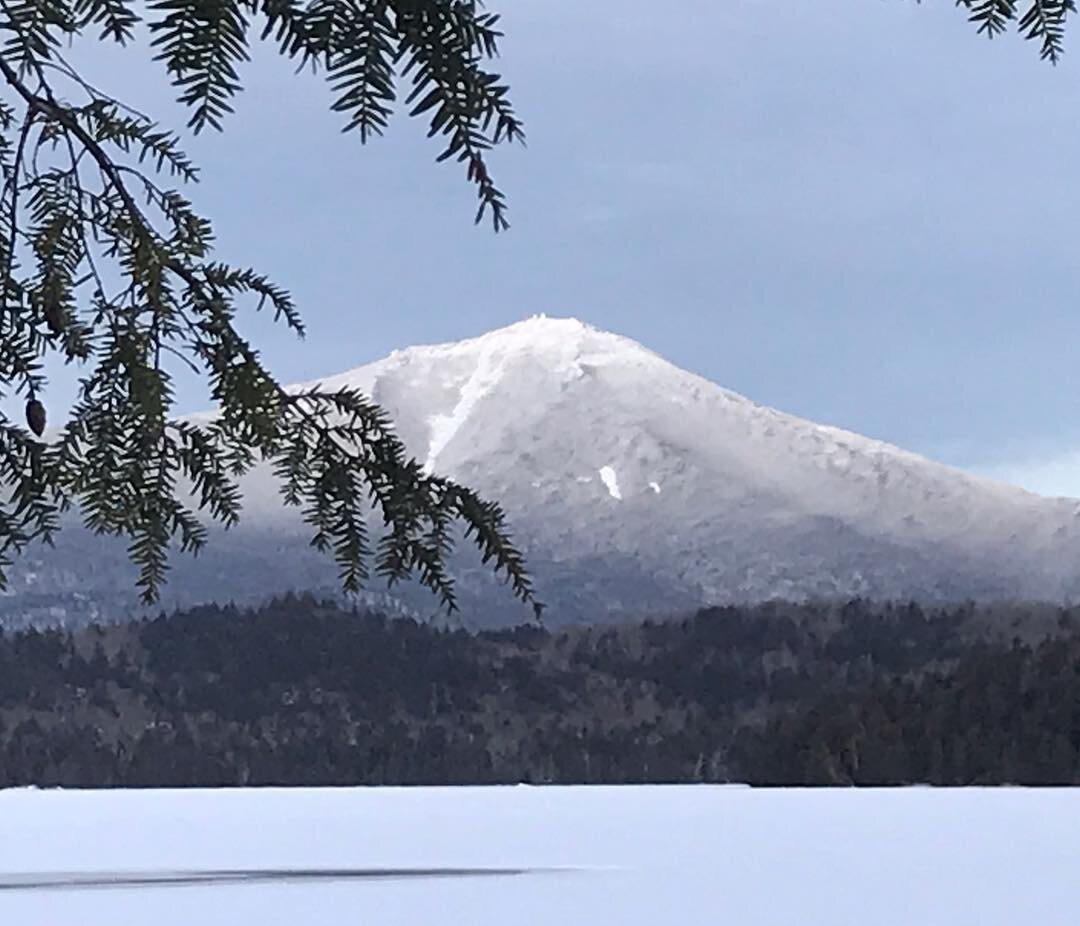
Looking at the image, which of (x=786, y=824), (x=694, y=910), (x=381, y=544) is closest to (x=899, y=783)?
(x=786, y=824)

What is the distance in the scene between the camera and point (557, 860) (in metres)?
52.0

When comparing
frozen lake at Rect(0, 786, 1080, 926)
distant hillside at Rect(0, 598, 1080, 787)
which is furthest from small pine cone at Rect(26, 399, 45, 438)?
distant hillside at Rect(0, 598, 1080, 787)

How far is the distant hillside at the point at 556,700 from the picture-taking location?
89625 millimetres

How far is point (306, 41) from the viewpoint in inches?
87.4

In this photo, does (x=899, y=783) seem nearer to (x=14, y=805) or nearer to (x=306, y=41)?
(x=14, y=805)

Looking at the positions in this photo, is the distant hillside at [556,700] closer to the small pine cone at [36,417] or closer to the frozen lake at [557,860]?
the frozen lake at [557,860]

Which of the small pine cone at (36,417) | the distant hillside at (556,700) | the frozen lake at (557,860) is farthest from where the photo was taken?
the distant hillside at (556,700)

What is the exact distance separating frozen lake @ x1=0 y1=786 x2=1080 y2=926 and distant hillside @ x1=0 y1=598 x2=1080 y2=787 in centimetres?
267

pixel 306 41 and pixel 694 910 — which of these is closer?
pixel 306 41

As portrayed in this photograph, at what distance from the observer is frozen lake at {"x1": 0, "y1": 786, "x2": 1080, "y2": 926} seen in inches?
1261

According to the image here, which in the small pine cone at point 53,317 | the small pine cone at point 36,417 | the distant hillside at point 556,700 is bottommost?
the small pine cone at point 36,417

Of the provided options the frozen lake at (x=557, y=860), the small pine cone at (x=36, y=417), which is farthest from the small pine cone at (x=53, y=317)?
the frozen lake at (x=557, y=860)

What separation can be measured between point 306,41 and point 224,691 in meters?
107

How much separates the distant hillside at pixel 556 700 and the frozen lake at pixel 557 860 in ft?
8.76
